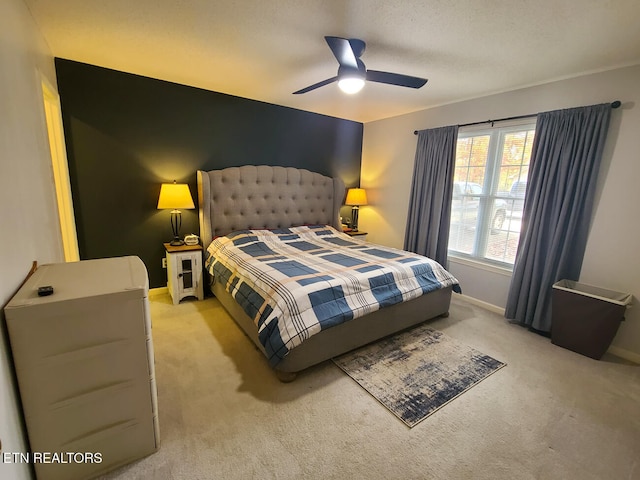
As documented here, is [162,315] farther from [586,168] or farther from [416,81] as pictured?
[586,168]

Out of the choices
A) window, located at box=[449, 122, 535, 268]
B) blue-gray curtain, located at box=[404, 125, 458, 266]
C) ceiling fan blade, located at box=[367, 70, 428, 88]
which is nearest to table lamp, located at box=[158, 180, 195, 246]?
ceiling fan blade, located at box=[367, 70, 428, 88]

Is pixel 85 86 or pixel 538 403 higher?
pixel 85 86

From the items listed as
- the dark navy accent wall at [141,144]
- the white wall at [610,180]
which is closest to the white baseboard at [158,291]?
the dark navy accent wall at [141,144]

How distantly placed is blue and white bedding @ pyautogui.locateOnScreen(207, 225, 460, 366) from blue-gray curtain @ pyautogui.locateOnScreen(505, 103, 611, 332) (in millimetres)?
729

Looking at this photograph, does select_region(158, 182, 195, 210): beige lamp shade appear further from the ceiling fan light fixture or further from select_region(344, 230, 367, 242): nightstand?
select_region(344, 230, 367, 242): nightstand

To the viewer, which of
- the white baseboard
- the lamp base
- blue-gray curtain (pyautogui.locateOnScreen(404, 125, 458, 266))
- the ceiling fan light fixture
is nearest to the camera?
the ceiling fan light fixture

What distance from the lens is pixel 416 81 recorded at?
2.30m

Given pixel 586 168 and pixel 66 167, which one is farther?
pixel 66 167

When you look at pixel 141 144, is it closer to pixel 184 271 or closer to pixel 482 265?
pixel 184 271

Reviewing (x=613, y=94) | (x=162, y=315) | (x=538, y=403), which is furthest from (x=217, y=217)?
(x=613, y=94)

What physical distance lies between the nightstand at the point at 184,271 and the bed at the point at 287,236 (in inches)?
5.0

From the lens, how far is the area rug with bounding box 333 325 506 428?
6.21ft

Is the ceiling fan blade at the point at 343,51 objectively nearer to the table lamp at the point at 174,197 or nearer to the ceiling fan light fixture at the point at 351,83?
the ceiling fan light fixture at the point at 351,83

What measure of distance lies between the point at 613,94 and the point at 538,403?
2.58 metres
